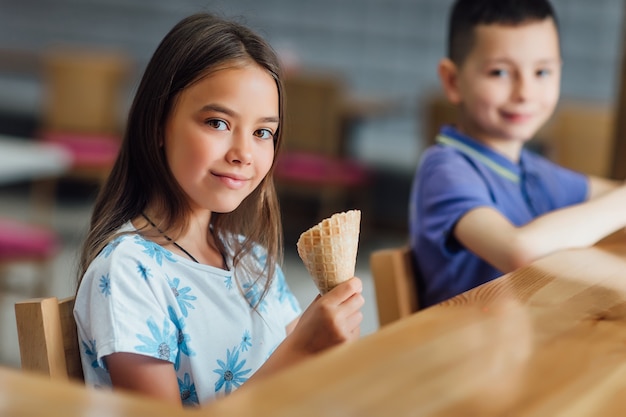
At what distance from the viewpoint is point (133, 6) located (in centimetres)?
738

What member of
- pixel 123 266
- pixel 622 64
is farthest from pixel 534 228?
pixel 622 64

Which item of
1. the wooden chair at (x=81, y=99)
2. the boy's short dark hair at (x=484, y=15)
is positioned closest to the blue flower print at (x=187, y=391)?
the boy's short dark hair at (x=484, y=15)

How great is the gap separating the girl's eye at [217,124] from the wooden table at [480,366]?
341mm

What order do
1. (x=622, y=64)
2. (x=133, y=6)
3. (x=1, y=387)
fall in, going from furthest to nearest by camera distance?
(x=133, y=6) → (x=622, y=64) → (x=1, y=387)

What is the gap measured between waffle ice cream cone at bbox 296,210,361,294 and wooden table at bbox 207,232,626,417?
103 millimetres

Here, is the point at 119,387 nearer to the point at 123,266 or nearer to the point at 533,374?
the point at 123,266

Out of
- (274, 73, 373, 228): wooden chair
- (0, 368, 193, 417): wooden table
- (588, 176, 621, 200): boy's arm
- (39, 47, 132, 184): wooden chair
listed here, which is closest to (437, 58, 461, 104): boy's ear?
(588, 176, 621, 200): boy's arm

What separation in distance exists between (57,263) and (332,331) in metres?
4.30

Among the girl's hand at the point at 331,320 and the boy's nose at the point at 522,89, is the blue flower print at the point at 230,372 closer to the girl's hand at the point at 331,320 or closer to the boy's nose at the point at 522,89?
the girl's hand at the point at 331,320

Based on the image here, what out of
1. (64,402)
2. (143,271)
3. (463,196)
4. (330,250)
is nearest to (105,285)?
(143,271)

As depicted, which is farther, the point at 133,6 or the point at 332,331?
the point at 133,6

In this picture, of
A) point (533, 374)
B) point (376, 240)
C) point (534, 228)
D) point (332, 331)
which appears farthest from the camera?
point (376, 240)

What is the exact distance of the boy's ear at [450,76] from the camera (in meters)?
2.04

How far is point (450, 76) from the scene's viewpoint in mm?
2055
